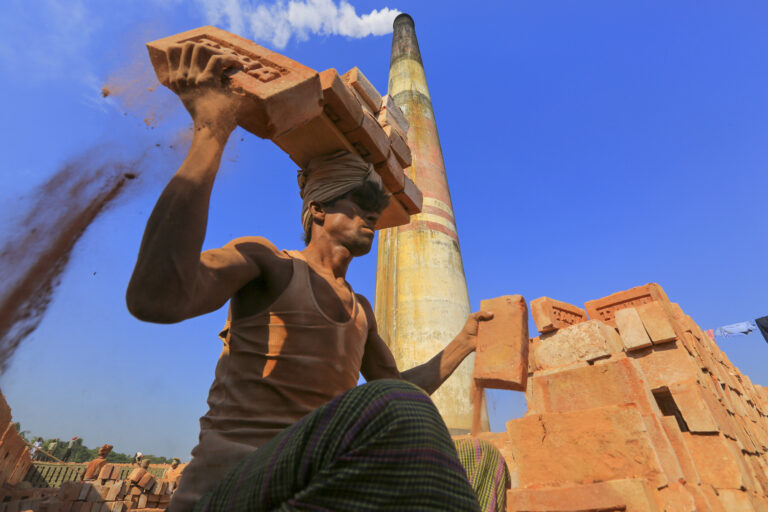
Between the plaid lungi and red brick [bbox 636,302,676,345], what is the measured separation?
4962mm

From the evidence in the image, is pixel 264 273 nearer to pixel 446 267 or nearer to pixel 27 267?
pixel 27 267

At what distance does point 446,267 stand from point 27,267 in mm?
7791

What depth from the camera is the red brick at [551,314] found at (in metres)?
5.03

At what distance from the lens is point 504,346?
7.10 feet

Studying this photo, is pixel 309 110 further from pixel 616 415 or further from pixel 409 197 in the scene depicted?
pixel 616 415

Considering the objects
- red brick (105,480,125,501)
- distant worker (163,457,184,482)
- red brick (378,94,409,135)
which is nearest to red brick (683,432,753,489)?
red brick (378,94,409,135)

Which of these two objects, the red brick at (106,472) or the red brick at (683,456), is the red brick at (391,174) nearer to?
the red brick at (683,456)

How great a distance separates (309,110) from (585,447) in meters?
3.14

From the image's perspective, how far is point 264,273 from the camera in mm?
1508

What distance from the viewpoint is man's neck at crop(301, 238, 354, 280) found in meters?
1.87

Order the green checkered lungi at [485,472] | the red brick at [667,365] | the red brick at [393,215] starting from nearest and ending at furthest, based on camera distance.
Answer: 1. the green checkered lungi at [485,472]
2. the red brick at [393,215]
3. the red brick at [667,365]

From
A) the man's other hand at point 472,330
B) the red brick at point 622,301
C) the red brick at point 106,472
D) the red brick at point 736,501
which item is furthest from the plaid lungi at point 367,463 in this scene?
the red brick at point 106,472

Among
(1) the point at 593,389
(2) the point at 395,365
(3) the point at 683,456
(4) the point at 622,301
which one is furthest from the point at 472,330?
(4) the point at 622,301

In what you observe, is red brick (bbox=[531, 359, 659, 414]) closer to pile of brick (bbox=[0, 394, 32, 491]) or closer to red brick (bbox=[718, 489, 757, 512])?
red brick (bbox=[718, 489, 757, 512])
